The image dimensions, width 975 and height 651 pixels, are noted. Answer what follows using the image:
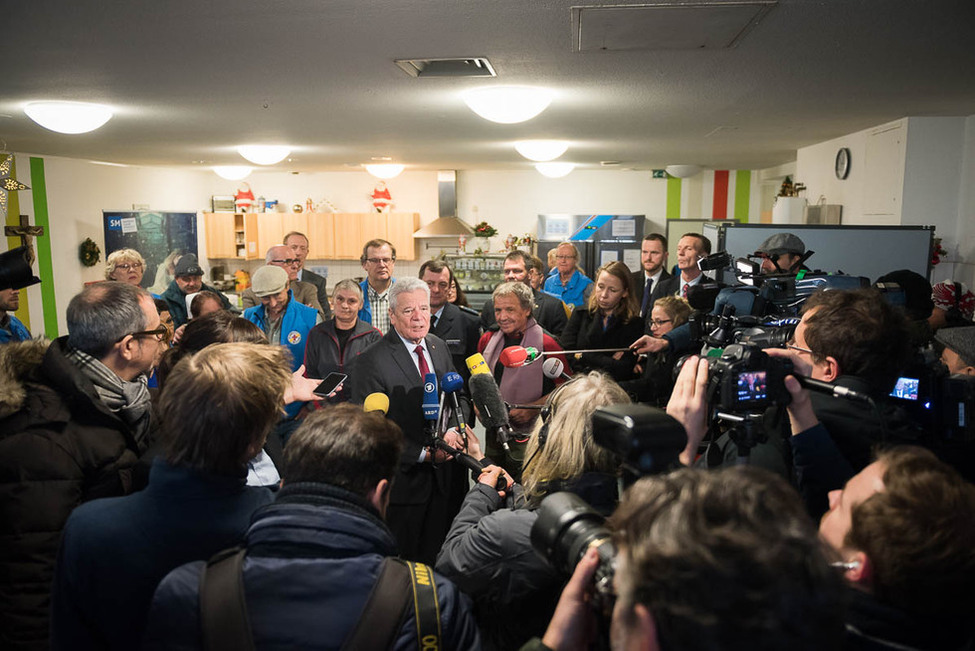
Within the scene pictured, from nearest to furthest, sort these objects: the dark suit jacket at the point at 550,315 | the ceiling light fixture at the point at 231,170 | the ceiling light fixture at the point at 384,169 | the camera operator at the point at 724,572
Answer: the camera operator at the point at 724,572
the dark suit jacket at the point at 550,315
the ceiling light fixture at the point at 231,170
the ceiling light fixture at the point at 384,169

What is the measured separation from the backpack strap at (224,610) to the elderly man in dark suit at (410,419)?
4.56 ft

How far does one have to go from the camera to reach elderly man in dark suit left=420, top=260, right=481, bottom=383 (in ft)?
11.6

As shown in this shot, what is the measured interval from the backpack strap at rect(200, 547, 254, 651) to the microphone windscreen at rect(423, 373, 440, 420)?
1280 mm

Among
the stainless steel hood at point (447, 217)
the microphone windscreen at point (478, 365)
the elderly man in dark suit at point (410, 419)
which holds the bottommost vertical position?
the elderly man in dark suit at point (410, 419)

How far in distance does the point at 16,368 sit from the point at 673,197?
8812mm

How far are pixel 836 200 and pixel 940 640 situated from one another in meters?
4.93

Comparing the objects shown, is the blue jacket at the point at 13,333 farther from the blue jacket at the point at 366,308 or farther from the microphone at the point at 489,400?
the microphone at the point at 489,400

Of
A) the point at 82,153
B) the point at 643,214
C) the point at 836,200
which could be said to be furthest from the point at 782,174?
the point at 82,153

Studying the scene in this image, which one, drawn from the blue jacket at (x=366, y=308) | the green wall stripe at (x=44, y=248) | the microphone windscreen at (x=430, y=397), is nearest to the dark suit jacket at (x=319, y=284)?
the blue jacket at (x=366, y=308)

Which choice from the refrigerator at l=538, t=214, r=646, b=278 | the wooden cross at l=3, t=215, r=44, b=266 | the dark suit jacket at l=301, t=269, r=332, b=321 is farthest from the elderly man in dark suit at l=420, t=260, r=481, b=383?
the refrigerator at l=538, t=214, r=646, b=278

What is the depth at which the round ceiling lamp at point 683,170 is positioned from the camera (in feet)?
27.2

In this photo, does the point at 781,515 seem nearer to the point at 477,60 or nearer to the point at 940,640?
the point at 940,640

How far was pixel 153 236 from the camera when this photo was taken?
8.17 m

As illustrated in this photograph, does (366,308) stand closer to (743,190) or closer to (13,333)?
(13,333)
